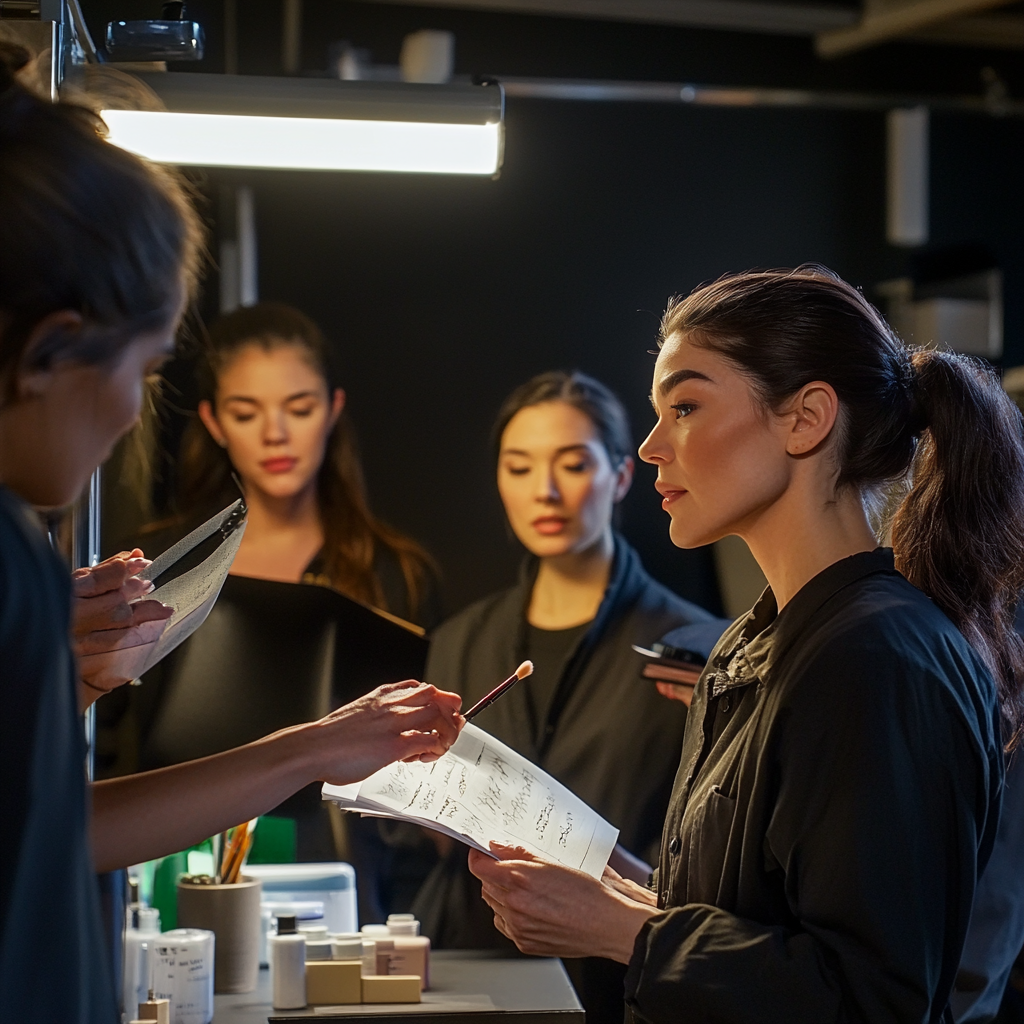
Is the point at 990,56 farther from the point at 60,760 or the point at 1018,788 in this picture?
the point at 60,760

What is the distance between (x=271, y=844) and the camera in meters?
2.22

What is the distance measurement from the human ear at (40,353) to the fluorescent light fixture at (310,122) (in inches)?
37.0

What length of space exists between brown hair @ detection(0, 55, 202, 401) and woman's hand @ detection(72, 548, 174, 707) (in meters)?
0.50

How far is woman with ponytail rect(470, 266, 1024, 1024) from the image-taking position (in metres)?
1.08

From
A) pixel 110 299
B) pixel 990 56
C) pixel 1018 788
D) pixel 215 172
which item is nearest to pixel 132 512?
pixel 215 172

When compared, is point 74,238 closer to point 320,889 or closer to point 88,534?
point 88,534

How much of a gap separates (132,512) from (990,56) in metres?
3.09

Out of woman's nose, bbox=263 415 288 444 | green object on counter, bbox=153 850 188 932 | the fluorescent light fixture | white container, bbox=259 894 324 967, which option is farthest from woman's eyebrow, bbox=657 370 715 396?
woman's nose, bbox=263 415 288 444

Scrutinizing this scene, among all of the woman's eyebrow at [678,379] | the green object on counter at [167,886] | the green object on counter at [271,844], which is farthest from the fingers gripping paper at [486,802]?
the green object on counter at [271,844]

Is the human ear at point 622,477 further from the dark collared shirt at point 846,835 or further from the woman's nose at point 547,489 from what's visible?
the dark collared shirt at point 846,835

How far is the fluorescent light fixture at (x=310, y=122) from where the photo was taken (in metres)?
1.72

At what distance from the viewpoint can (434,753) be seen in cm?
137

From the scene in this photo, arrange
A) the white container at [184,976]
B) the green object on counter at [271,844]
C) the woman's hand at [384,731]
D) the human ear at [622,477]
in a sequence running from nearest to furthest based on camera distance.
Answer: the woman's hand at [384,731], the white container at [184,976], the green object on counter at [271,844], the human ear at [622,477]

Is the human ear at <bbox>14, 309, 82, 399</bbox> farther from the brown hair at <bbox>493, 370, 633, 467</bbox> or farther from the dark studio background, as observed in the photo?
the dark studio background
